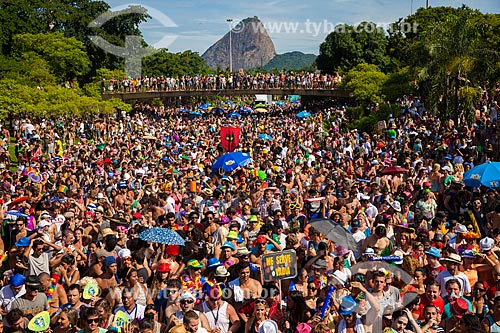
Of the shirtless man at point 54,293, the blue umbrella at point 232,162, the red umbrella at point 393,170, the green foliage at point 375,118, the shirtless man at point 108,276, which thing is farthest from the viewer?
the green foliage at point 375,118

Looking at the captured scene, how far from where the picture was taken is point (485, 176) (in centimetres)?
1111

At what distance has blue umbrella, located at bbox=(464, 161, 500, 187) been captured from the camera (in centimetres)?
1103

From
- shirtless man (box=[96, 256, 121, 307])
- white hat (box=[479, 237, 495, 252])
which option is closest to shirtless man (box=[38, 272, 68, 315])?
shirtless man (box=[96, 256, 121, 307])

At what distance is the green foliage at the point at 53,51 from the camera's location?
43.1 metres

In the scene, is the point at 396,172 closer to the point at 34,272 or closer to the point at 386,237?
the point at 386,237

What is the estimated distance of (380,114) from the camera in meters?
28.1

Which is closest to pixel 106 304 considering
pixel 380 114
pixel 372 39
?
pixel 380 114

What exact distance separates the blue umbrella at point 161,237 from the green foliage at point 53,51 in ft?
121

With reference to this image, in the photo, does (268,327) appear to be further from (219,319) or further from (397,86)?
(397,86)

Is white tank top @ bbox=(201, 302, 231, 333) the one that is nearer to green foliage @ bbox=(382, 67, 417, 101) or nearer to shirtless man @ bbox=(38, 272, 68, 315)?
shirtless man @ bbox=(38, 272, 68, 315)

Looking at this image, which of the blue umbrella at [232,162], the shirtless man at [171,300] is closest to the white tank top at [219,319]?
the shirtless man at [171,300]

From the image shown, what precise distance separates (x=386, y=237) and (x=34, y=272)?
4.55 metres

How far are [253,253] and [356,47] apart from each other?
5015cm

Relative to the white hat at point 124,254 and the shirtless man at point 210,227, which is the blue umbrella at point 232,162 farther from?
the white hat at point 124,254
